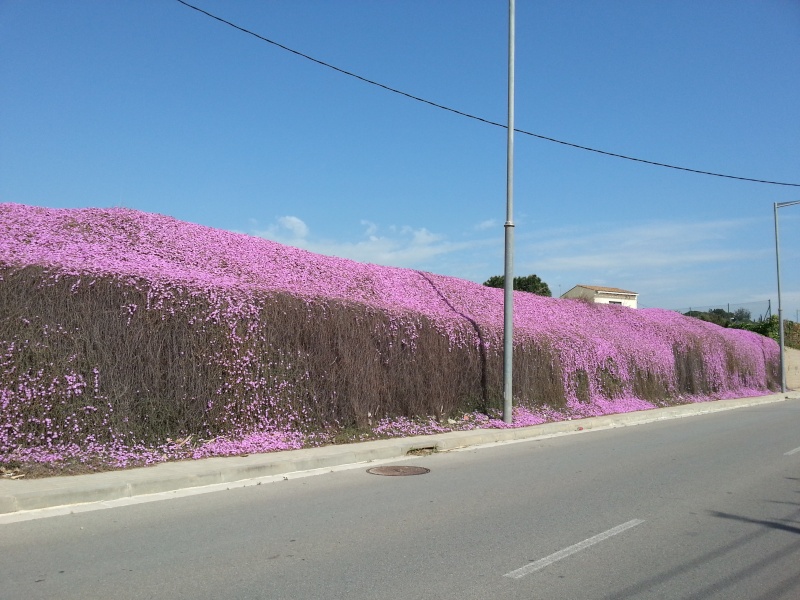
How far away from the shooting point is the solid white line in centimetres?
506

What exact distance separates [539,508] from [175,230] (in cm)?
950

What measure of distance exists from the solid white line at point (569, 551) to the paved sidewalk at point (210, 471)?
4.63m

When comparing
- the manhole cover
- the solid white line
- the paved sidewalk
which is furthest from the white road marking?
the solid white line

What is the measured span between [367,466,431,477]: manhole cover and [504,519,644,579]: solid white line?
3.66 m

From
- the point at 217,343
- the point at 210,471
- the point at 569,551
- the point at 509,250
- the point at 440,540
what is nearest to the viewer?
the point at 569,551

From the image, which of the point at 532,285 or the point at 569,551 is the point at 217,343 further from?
the point at 532,285

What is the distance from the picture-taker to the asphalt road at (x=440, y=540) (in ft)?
15.5

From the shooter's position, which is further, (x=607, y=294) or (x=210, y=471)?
(x=607, y=294)

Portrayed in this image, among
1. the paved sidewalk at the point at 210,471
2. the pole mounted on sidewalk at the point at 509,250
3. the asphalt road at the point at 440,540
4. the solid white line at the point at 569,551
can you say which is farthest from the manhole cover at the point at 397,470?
the pole mounted on sidewalk at the point at 509,250

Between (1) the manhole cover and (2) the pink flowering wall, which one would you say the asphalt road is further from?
(2) the pink flowering wall

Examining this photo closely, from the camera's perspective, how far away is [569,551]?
5.62 meters

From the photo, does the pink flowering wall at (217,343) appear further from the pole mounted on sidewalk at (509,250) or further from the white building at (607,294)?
the white building at (607,294)

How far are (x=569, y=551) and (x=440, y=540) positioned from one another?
114 cm

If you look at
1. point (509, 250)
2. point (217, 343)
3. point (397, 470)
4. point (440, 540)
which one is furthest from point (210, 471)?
point (509, 250)
